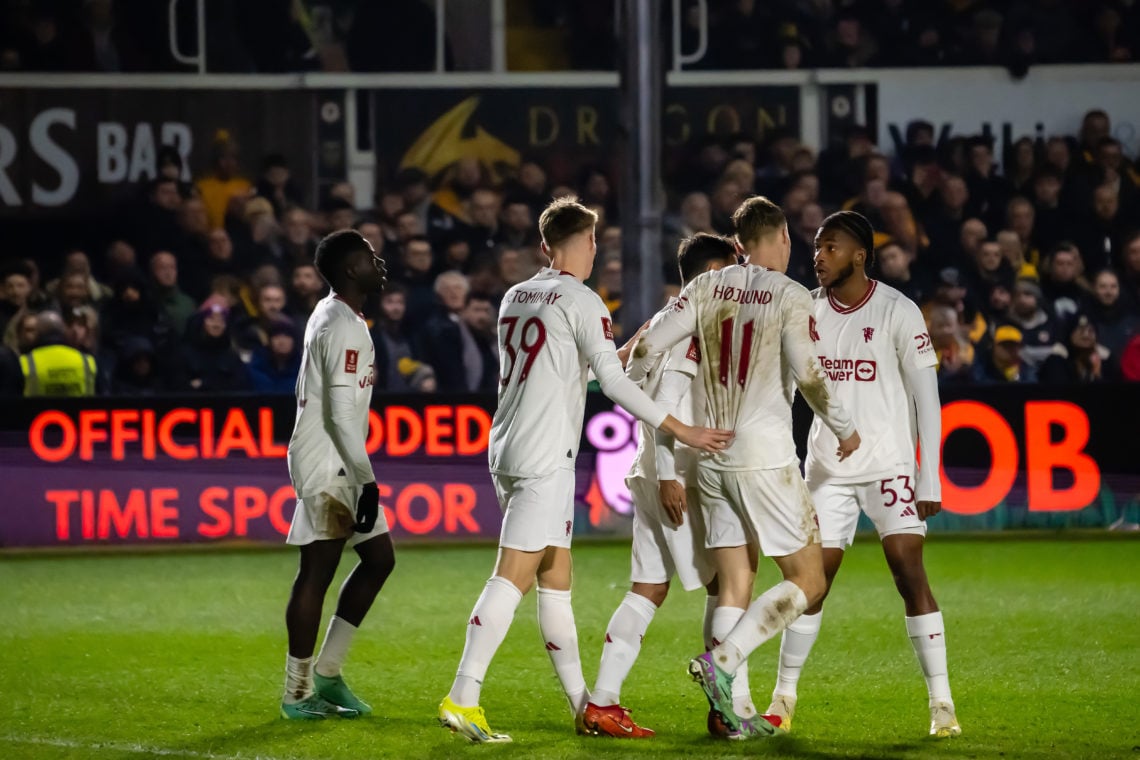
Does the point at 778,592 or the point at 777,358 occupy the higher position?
the point at 777,358

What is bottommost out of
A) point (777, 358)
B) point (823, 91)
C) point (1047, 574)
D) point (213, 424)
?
point (1047, 574)

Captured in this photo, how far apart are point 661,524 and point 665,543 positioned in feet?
0.30

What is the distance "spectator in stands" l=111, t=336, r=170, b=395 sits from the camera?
45.2ft

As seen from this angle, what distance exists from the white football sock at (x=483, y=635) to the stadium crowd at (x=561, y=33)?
39.7ft

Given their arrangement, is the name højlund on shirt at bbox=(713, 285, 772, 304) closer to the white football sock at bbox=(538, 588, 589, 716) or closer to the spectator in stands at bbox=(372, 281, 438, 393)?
the white football sock at bbox=(538, 588, 589, 716)

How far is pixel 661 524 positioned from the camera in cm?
661

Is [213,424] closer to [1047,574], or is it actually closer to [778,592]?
[1047,574]

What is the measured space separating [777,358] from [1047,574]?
18.3 feet

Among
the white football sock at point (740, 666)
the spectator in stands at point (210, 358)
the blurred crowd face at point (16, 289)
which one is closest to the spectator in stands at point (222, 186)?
the spectator in stands at point (210, 358)

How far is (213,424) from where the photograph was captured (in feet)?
42.5

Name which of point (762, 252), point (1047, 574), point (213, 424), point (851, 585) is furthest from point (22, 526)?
point (762, 252)

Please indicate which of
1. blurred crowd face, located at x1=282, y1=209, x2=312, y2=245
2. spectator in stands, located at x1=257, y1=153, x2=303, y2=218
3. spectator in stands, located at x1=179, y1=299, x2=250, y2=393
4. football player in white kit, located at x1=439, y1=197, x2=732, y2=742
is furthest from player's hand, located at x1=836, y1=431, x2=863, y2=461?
spectator in stands, located at x1=257, y1=153, x2=303, y2=218

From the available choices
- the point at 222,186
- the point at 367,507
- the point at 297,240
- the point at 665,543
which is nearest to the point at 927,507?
the point at 665,543

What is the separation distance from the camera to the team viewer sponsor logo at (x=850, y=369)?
6625mm
